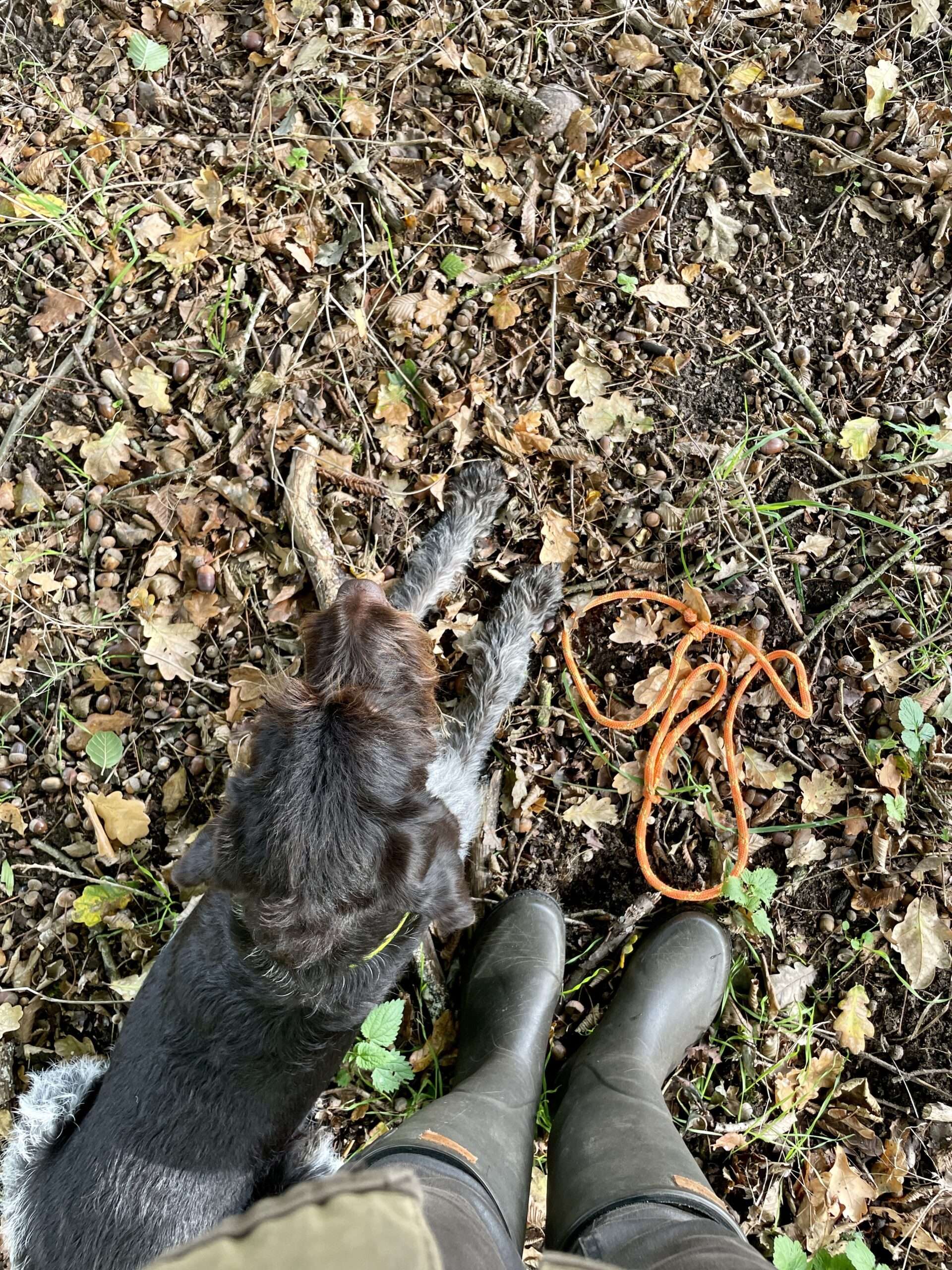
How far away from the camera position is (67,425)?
409cm

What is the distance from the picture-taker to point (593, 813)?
3770 millimetres

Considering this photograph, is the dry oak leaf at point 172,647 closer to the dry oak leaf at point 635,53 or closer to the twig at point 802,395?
the twig at point 802,395

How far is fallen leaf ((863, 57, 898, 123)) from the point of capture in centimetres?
400

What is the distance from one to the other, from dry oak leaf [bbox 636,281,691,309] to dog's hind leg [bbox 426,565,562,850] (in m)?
1.41

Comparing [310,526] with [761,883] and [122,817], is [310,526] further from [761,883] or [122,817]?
[761,883]

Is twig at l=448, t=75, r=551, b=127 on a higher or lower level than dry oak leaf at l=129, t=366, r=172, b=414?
higher

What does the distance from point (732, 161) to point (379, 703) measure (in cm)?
327

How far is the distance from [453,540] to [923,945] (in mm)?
2737

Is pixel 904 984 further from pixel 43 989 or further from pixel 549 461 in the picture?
pixel 43 989

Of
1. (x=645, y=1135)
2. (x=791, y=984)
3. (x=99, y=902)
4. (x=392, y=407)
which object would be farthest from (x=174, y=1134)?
(x=392, y=407)

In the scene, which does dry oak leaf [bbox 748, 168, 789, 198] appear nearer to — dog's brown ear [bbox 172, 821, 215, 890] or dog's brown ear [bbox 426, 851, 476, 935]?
dog's brown ear [bbox 426, 851, 476, 935]

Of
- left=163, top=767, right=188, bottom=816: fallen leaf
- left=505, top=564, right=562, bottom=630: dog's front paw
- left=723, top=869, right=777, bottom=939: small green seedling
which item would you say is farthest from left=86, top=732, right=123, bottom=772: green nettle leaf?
left=723, top=869, right=777, bottom=939: small green seedling

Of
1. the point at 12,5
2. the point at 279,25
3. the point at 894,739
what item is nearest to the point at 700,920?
the point at 894,739

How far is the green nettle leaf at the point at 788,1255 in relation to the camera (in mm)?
3240
